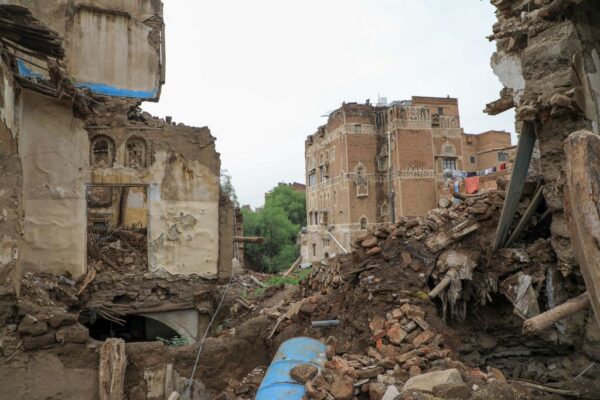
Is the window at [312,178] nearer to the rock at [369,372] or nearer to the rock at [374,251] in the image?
the rock at [374,251]

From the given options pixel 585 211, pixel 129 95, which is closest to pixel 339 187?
pixel 129 95

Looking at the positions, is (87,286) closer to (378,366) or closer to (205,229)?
(205,229)

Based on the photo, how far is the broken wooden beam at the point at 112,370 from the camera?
6152 millimetres

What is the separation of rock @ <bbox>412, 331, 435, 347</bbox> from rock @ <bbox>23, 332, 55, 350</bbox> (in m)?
5.16

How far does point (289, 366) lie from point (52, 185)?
7.12m

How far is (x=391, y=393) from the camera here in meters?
4.53

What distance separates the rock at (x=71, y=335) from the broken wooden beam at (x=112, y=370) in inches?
12.8

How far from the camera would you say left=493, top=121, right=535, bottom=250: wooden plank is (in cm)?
618

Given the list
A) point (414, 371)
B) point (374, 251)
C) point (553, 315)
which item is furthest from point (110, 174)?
point (553, 315)

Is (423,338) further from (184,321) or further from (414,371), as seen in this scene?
(184,321)

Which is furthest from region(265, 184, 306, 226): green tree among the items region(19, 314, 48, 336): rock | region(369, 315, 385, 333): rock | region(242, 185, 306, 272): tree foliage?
region(19, 314, 48, 336): rock

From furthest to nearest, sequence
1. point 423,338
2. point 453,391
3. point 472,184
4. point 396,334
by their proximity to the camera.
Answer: point 472,184, point 396,334, point 423,338, point 453,391

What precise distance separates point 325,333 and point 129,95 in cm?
862

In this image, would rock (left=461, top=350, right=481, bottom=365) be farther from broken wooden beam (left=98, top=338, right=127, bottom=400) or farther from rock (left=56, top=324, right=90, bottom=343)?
rock (left=56, top=324, right=90, bottom=343)
